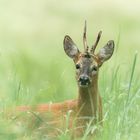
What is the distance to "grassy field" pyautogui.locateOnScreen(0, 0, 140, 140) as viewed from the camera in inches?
315

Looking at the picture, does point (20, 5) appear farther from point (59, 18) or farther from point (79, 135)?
point (79, 135)

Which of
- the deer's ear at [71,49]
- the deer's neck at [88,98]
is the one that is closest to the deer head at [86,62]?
the deer's ear at [71,49]

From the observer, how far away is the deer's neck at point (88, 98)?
10.3m

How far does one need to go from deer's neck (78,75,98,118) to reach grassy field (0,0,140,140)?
15 centimetres

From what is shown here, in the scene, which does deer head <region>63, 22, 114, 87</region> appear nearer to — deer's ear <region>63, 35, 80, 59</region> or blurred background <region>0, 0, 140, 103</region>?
deer's ear <region>63, 35, 80, 59</region>

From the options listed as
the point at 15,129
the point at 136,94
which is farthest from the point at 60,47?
the point at 15,129

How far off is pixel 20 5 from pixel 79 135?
9970mm

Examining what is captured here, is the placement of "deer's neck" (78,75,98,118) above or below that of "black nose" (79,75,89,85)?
below

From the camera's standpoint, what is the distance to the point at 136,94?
977 cm

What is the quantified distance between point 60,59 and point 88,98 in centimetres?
159

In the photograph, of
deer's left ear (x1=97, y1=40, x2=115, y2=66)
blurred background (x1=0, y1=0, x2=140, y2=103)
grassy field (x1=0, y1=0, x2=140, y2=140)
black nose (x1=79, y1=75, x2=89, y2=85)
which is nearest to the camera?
grassy field (x1=0, y1=0, x2=140, y2=140)

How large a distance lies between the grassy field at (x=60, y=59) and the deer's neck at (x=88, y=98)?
151 mm

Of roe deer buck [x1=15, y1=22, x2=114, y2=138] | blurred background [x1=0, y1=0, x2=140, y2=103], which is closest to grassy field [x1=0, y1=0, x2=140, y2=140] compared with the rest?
blurred background [x1=0, y1=0, x2=140, y2=103]

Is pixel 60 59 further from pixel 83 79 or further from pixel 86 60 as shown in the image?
pixel 86 60
